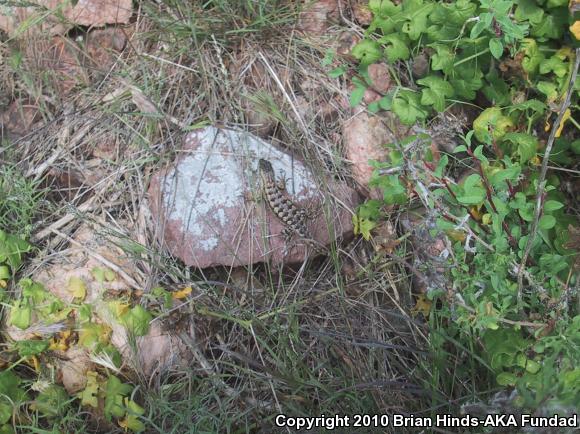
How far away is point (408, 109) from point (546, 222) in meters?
0.73

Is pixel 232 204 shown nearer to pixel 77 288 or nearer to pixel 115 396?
pixel 77 288

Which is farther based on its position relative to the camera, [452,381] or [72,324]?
[72,324]

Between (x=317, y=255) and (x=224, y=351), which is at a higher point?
(x=317, y=255)

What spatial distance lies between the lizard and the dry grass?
0.51ft

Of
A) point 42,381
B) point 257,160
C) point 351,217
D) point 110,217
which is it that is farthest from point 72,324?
point 351,217

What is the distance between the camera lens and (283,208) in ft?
9.26

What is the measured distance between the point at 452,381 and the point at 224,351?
91 centimetres

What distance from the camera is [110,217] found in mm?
3012

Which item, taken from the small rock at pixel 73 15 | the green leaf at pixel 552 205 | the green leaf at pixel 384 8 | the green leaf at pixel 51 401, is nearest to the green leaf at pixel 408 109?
the green leaf at pixel 384 8

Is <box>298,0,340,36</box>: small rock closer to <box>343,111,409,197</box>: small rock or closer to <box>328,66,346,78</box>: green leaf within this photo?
<box>328,66,346,78</box>: green leaf

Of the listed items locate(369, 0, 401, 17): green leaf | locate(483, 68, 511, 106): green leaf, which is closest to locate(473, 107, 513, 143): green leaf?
locate(483, 68, 511, 106): green leaf

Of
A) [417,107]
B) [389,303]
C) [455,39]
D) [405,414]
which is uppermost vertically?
[455,39]

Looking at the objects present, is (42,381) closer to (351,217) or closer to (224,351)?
(224,351)

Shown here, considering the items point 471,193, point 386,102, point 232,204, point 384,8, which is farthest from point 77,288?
point 384,8
